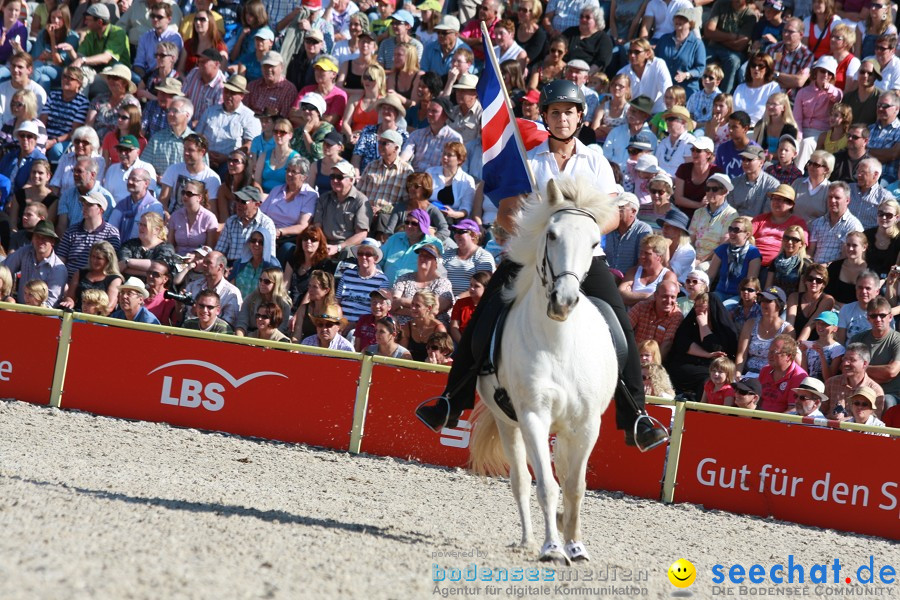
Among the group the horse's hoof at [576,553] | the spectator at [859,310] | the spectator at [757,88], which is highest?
A: the spectator at [757,88]

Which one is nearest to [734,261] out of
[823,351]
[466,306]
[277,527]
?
[823,351]

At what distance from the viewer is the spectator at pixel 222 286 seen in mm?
12461

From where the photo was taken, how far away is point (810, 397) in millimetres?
10094

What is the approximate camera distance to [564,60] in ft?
51.2

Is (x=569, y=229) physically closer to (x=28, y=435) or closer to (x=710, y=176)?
(x=28, y=435)

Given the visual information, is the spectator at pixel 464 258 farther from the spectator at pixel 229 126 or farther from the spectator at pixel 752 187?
the spectator at pixel 229 126

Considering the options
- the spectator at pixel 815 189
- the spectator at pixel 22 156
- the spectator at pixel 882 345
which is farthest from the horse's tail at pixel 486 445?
the spectator at pixel 22 156

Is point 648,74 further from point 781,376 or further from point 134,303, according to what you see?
point 134,303

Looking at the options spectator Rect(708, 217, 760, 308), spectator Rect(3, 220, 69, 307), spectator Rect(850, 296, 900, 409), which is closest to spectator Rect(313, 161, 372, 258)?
spectator Rect(3, 220, 69, 307)

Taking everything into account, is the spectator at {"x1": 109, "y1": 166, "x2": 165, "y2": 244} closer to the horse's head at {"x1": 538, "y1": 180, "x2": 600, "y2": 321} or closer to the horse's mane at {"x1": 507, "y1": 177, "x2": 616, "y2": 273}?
the horse's mane at {"x1": 507, "y1": 177, "x2": 616, "y2": 273}

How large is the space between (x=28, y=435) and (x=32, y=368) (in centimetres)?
155

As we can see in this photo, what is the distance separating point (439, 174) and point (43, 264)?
4264 millimetres

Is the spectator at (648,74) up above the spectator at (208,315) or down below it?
above

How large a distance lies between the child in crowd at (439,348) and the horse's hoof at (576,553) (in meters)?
4.17
